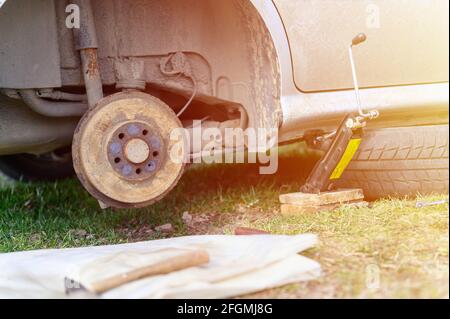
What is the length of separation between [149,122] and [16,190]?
65.3 inches

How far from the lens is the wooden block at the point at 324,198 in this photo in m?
3.07

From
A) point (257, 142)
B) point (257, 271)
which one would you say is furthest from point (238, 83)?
point (257, 271)

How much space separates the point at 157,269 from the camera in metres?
2.09

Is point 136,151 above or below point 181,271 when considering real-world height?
above

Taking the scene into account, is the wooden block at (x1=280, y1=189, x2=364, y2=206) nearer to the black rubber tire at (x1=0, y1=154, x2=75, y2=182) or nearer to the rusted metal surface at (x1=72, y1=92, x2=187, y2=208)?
the rusted metal surface at (x1=72, y1=92, x2=187, y2=208)

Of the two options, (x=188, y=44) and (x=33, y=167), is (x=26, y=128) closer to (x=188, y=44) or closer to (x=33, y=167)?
(x=188, y=44)

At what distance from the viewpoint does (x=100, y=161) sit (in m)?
2.91

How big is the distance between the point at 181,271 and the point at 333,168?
1.17m

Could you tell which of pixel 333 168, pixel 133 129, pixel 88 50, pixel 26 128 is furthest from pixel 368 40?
pixel 26 128

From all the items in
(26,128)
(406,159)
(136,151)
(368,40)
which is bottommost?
(406,159)

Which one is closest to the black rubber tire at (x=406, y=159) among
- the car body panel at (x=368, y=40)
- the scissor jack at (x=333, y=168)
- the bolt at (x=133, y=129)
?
the scissor jack at (x=333, y=168)

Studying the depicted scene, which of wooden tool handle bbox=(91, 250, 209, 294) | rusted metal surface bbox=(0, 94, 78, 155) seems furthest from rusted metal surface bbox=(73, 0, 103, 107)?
wooden tool handle bbox=(91, 250, 209, 294)

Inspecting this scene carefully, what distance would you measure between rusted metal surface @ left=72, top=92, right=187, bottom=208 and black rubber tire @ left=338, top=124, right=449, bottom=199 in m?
0.88
